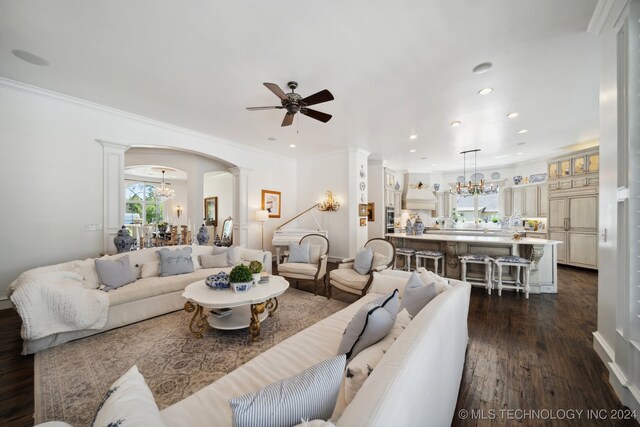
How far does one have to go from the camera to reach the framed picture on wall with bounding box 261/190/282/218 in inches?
252

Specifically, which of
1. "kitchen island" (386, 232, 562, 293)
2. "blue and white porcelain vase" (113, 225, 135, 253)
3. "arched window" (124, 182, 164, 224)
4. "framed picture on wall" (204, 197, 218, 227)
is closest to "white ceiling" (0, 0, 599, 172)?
"blue and white porcelain vase" (113, 225, 135, 253)

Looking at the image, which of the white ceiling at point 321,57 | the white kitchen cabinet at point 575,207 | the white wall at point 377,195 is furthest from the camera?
the white wall at point 377,195

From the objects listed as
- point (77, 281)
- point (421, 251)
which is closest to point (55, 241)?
Answer: point (77, 281)

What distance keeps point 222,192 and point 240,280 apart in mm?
6835

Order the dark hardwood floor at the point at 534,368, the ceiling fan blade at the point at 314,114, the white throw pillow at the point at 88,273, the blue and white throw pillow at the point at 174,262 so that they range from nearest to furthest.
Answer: the dark hardwood floor at the point at 534,368 < the white throw pillow at the point at 88,273 < the ceiling fan blade at the point at 314,114 < the blue and white throw pillow at the point at 174,262

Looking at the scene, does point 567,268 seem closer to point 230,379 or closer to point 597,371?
point 597,371

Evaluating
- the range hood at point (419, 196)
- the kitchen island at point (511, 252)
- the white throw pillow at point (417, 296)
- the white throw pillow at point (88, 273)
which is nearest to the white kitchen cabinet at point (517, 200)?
the range hood at point (419, 196)

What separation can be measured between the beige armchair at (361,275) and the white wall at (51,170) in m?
3.93

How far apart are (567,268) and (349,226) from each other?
5.53 m

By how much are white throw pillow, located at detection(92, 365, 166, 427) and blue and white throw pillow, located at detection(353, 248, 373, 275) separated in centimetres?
291

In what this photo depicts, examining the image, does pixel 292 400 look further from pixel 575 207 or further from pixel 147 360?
pixel 575 207

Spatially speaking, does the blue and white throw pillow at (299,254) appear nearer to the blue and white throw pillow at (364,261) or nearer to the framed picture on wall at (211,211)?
the blue and white throw pillow at (364,261)

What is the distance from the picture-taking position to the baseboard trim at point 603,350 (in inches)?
75.0

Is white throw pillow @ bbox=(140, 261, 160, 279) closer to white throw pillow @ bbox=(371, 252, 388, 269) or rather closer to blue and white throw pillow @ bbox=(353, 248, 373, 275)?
blue and white throw pillow @ bbox=(353, 248, 373, 275)
